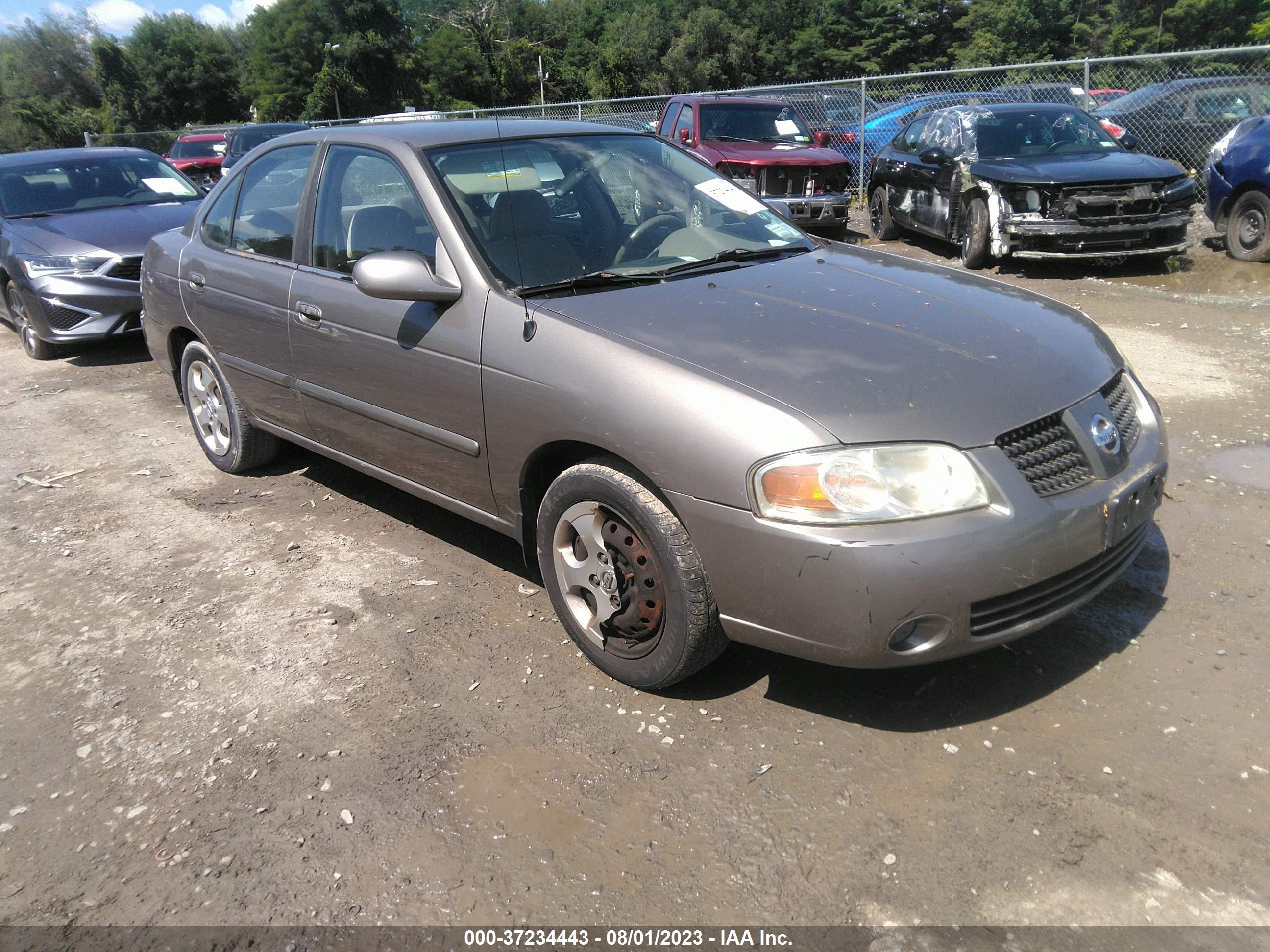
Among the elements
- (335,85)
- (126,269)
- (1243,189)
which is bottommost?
(126,269)

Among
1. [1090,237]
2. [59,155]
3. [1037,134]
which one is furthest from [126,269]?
[1037,134]

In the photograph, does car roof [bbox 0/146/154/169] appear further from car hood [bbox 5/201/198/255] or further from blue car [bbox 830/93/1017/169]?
→ blue car [bbox 830/93/1017/169]

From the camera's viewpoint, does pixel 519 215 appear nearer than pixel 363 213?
Yes

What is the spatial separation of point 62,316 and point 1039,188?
27.8ft

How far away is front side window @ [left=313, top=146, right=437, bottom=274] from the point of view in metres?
3.70

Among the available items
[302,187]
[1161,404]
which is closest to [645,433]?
[302,187]

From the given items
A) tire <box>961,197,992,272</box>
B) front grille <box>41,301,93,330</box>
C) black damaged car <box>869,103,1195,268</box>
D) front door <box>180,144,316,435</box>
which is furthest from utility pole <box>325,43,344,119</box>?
front door <box>180,144,316,435</box>

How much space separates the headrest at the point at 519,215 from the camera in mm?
3582

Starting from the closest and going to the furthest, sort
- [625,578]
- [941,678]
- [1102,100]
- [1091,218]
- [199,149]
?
[625,578], [941,678], [1091,218], [1102,100], [199,149]

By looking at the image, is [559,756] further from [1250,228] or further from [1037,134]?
[1250,228]

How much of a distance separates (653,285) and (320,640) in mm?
1792

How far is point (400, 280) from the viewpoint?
11.0ft

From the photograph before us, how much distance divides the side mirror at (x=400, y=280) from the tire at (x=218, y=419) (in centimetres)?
196

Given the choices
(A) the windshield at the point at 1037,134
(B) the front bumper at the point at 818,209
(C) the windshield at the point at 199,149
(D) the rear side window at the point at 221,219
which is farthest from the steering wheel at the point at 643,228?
(C) the windshield at the point at 199,149
